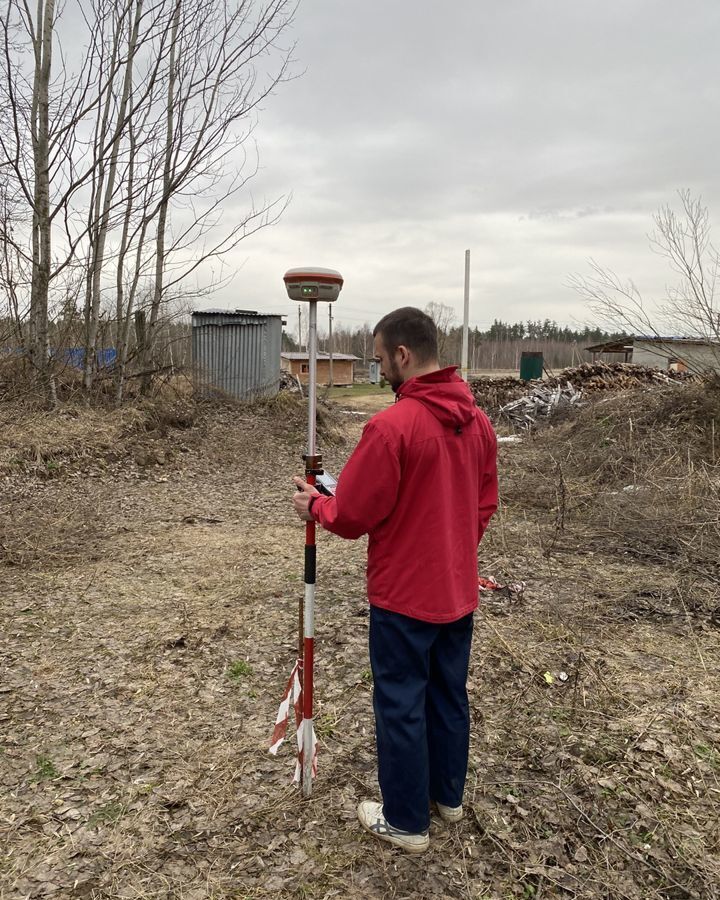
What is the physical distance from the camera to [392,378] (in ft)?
7.32

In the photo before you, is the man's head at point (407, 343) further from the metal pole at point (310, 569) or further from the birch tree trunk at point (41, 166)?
the birch tree trunk at point (41, 166)

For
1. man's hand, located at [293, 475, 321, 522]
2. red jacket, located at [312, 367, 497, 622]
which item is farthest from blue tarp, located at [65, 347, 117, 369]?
red jacket, located at [312, 367, 497, 622]

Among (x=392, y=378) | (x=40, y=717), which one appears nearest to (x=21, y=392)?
(x=40, y=717)

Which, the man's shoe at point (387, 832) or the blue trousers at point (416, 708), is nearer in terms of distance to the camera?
the blue trousers at point (416, 708)

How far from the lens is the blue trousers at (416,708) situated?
2158 mm

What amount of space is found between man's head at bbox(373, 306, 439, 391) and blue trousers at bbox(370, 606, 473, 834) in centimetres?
84

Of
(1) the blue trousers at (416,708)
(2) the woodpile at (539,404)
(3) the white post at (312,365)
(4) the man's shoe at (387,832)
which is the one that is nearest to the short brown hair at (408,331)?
(3) the white post at (312,365)

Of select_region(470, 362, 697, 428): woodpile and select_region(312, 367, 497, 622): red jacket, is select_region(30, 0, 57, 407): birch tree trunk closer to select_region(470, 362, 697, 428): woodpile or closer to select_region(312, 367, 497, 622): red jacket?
select_region(312, 367, 497, 622): red jacket

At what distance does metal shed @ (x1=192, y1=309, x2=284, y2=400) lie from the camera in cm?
1515

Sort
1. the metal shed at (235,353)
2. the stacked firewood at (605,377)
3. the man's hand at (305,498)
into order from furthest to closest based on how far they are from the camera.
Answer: the stacked firewood at (605,377)
the metal shed at (235,353)
the man's hand at (305,498)

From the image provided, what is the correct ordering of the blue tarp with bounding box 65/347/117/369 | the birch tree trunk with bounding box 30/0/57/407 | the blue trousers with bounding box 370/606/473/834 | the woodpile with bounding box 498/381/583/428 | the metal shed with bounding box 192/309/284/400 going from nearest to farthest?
the blue trousers with bounding box 370/606/473/834 → the birch tree trunk with bounding box 30/0/57/407 → the blue tarp with bounding box 65/347/117/369 → the metal shed with bounding box 192/309/284/400 → the woodpile with bounding box 498/381/583/428

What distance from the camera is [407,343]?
2.17 m

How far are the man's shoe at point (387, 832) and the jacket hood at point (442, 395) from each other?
1546 mm

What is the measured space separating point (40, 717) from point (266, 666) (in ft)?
4.07
